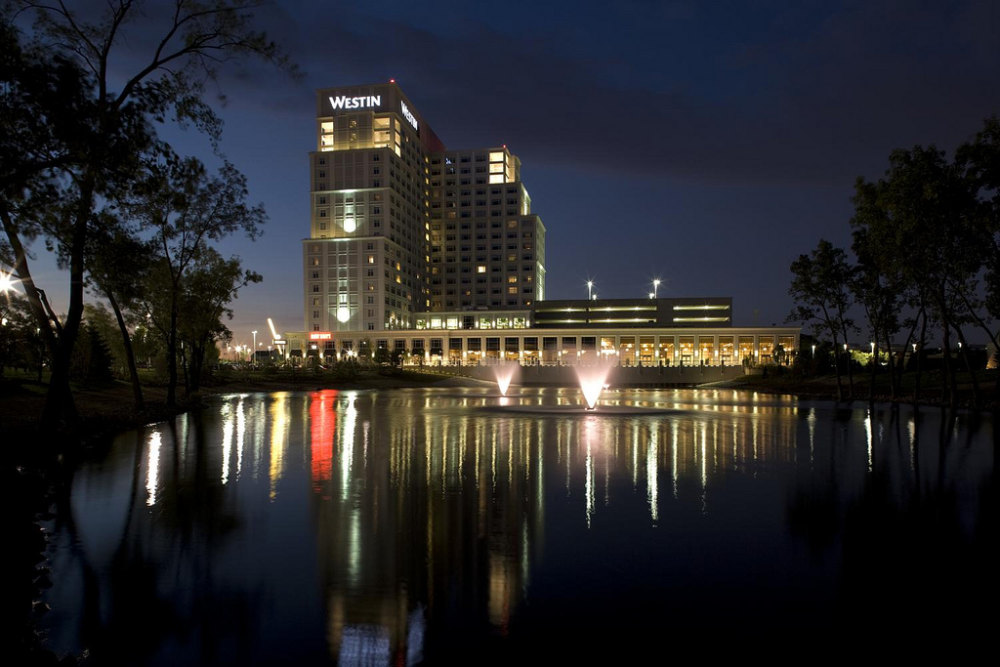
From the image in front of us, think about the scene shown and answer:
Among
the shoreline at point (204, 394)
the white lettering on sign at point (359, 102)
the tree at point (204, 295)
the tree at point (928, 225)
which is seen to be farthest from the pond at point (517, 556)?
the white lettering on sign at point (359, 102)

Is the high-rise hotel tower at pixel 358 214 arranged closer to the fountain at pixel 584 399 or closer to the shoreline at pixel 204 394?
the fountain at pixel 584 399

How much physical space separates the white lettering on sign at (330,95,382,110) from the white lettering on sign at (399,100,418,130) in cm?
727

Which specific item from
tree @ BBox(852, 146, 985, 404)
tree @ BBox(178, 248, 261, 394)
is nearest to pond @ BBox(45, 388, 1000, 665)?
tree @ BBox(852, 146, 985, 404)

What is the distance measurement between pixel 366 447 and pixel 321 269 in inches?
5934

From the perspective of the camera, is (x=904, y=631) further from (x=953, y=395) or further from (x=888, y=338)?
(x=888, y=338)

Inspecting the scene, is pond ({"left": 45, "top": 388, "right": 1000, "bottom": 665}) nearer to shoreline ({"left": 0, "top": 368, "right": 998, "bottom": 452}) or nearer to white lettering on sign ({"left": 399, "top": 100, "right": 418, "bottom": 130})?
shoreline ({"left": 0, "top": 368, "right": 998, "bottom": 452})

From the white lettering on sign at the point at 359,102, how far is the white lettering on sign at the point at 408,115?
23.8 feet

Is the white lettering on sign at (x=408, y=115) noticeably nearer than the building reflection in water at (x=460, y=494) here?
No

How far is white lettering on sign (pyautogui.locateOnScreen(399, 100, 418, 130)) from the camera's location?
177038 millimetres

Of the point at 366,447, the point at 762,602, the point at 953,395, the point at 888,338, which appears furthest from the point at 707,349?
the point at 762,602

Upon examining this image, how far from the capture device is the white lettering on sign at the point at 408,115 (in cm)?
17704

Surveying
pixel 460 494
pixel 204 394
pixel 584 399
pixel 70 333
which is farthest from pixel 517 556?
pixel 204 394

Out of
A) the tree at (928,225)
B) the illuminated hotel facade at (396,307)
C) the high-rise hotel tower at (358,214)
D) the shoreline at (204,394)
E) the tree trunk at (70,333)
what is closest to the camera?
the tree trunk at (70,333)

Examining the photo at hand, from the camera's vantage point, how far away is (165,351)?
52688 millimetres
